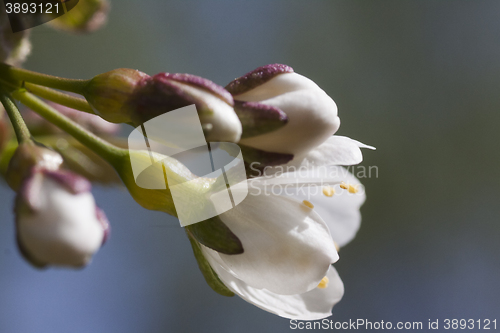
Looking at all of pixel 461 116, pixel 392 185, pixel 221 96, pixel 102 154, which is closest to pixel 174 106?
pixel 221 96

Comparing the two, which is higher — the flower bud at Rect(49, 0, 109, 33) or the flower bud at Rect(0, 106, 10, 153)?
the flower bud at Rect(49, 0, 109, 33)

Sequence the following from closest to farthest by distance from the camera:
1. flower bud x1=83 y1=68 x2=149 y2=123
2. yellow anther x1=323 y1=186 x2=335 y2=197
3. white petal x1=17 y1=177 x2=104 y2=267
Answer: white petal x1=17 y1=177 x2=104 y2=267, flower bud x1=83 y1=68 x2=149 y2=123, yellow anther x1=323 y1=186 x2=335 y2=197

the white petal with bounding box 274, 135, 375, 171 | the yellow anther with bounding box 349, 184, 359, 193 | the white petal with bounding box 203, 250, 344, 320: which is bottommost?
the white petal with bounding box 203, 250, 344, 320

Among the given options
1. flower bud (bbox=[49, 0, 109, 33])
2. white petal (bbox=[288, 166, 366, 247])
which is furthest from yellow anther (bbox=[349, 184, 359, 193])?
flower bud (bbox=[49, 0, 109, 33])

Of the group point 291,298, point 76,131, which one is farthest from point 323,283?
point 76,131

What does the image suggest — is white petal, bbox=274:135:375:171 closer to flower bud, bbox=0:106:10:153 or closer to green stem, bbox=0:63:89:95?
Answer: green stem, bbox=0:63:89:95

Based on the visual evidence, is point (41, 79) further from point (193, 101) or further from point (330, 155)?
point (330, 155)

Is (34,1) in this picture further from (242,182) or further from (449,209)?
(449,209)
